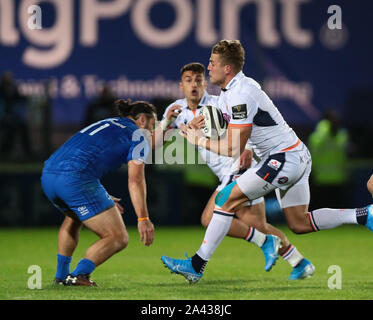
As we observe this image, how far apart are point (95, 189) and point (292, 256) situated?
6.56 feet

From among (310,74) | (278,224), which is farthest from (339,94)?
(278,224)

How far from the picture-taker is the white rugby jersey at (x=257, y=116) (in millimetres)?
7160

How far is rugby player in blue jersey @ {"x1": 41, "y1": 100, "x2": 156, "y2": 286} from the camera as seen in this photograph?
23.5ft

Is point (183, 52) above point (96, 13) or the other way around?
the other way around

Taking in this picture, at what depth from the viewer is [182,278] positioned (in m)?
8.00

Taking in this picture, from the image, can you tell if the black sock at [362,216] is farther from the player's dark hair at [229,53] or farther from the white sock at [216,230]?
the player's dark hair at [229,53]

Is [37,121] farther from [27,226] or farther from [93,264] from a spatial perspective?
[93,264]

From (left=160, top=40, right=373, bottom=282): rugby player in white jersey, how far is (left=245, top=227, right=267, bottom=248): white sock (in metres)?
0.67

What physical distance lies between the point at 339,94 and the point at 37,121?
23.4 feet

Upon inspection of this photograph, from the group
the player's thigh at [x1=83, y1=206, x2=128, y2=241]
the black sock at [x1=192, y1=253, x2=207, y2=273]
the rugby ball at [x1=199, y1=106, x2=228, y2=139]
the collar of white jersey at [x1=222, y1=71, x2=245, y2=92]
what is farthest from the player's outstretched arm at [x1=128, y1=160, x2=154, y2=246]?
the collar of white jersey at [x1=222, y1=71, x2=245, y2=92]

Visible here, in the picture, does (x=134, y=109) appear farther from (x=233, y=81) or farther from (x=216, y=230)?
(x=216, y=230)

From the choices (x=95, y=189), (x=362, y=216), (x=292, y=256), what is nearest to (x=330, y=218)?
(x=362, y=216)

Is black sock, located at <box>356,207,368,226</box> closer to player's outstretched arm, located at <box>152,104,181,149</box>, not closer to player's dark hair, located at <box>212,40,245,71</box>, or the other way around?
player's dark hair, located at <box>212,40,245,71</box>

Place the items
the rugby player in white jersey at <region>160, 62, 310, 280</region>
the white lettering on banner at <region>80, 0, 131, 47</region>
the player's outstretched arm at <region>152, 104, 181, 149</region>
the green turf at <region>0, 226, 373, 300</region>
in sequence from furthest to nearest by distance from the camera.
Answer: the white lettering on banner at <region>80, 0, 131, 47</region>
the player's outstretched arm at <region>152, 104, 181, 149</region>
the rugby player in white jersey at <region>160, 62, 310, 280</region>
the green turf at <region>0, 226, 373, 300</region>
